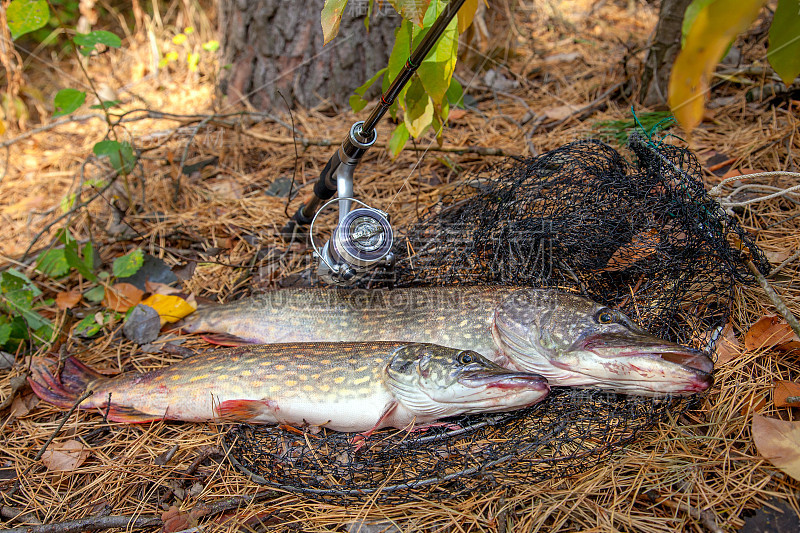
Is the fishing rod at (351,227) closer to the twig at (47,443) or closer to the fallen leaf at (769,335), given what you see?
the twig at (47,443)

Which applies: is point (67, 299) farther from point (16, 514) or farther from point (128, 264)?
point (16, 514)

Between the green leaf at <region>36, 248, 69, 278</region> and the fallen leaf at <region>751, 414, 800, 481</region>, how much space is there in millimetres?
4249

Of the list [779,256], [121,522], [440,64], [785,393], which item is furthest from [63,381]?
[779,256]

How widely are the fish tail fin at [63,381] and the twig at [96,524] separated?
728mm

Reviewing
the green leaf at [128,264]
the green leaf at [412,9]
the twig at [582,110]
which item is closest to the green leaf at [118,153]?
the green leaf at [128,264]

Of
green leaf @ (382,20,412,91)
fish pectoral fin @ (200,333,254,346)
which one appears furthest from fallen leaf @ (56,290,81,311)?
green leaf @ (382,20,412,91)

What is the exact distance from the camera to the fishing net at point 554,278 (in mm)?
2225

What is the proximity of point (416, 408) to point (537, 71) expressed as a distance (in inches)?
155

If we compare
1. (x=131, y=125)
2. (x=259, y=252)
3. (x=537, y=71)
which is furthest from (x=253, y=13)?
(x=537, y=71)

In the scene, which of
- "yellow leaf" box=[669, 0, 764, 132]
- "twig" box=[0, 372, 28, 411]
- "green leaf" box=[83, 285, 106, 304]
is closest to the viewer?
"yellow leaf" box=[669, 0, 764, 132]

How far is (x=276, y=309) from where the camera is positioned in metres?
3.13

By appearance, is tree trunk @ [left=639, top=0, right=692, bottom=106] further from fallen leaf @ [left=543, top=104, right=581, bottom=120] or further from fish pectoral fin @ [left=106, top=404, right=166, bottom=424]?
fish pectoral fin @ [left=106, top=404, right=166, bottom=424]

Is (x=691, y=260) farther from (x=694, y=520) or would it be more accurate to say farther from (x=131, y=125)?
(x=131, y=125)

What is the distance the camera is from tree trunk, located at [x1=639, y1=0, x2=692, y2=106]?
3.71 metres
